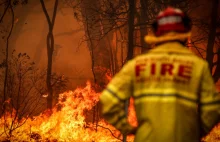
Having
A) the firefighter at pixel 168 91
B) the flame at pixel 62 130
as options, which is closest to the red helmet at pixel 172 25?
the firefighter at pixel 168 91

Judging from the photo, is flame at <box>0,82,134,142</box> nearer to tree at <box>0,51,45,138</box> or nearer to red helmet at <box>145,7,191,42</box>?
tree at <box>0,51,45,138</box>

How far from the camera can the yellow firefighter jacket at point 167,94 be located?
2064 millimetres

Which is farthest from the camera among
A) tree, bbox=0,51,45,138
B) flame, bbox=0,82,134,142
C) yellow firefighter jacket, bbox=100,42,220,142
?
tree, bbox=0,51,45,138

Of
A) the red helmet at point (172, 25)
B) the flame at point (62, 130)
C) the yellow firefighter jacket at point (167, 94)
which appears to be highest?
the red helmet at point (172, 25)

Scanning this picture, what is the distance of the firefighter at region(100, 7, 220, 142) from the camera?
6.78 ft

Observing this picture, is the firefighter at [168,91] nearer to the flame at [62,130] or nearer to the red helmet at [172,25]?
the red helmet at [172,25]

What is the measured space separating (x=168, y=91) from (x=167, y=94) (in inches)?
0.9

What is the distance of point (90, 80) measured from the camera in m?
15.6

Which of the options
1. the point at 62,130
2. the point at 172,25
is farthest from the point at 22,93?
the point at 172,25

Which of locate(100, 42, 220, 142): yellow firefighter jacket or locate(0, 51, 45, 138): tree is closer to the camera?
locate(100, 42, 220, 142): yellow firefighter jacket

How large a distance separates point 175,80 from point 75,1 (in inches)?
594

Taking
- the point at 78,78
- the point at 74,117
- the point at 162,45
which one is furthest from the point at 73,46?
the point at 162,45

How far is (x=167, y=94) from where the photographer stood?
6.79 feet

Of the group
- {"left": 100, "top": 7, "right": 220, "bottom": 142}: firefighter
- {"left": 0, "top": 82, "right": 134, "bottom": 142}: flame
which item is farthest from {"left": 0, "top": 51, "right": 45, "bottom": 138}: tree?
{"left": 100, "top": 7, "right": 220, "bottom": 142}: firefighter
